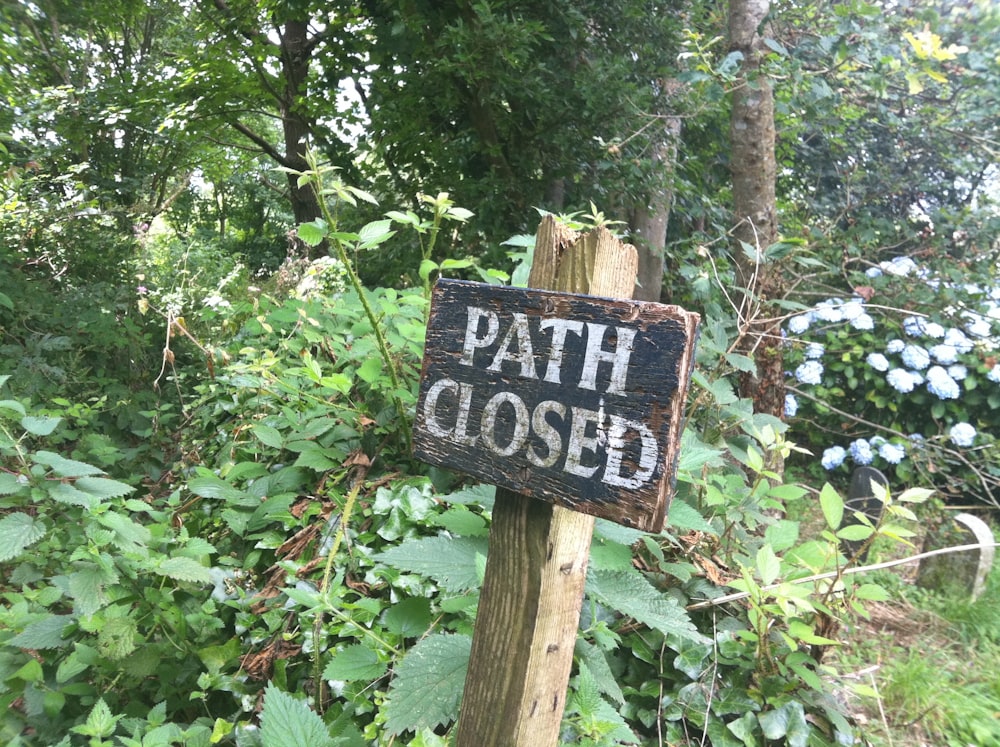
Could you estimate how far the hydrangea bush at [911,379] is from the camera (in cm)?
439

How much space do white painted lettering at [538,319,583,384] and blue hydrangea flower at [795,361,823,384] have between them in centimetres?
417

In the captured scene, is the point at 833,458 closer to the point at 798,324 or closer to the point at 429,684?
the point at 798,324

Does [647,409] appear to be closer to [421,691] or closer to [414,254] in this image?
[421,691]

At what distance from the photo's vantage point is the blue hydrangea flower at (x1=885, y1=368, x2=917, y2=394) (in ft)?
15.6

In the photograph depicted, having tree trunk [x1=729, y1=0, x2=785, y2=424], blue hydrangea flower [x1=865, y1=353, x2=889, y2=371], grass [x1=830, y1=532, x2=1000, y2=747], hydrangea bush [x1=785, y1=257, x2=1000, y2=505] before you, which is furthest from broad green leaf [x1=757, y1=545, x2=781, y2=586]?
blue hydrangea flower [x1=865, y1=353, x2=889, y2=371]

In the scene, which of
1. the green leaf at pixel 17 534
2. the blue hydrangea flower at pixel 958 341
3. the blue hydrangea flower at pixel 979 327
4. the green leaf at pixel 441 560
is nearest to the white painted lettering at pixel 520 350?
the green leaf at pixel 441 560

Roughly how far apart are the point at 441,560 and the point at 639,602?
412mm

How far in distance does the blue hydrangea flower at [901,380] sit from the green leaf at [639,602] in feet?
14.6

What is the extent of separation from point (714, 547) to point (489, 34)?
3.20 m

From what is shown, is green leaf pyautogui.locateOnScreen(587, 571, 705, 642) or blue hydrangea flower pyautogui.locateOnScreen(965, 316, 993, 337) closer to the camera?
green leaf pyautogui.locateOnScreen(587, 571, 705, 642)

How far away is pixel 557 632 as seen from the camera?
98 cm

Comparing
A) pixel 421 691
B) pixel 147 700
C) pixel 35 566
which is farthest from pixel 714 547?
pixel 35 566

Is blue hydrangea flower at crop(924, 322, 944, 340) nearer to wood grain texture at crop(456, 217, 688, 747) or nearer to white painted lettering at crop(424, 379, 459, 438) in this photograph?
wood grain texture at crop(456, 217, 688, 747)

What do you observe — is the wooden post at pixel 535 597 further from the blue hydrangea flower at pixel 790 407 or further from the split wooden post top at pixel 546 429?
the blue hydrangea flower at pixel 790 407
